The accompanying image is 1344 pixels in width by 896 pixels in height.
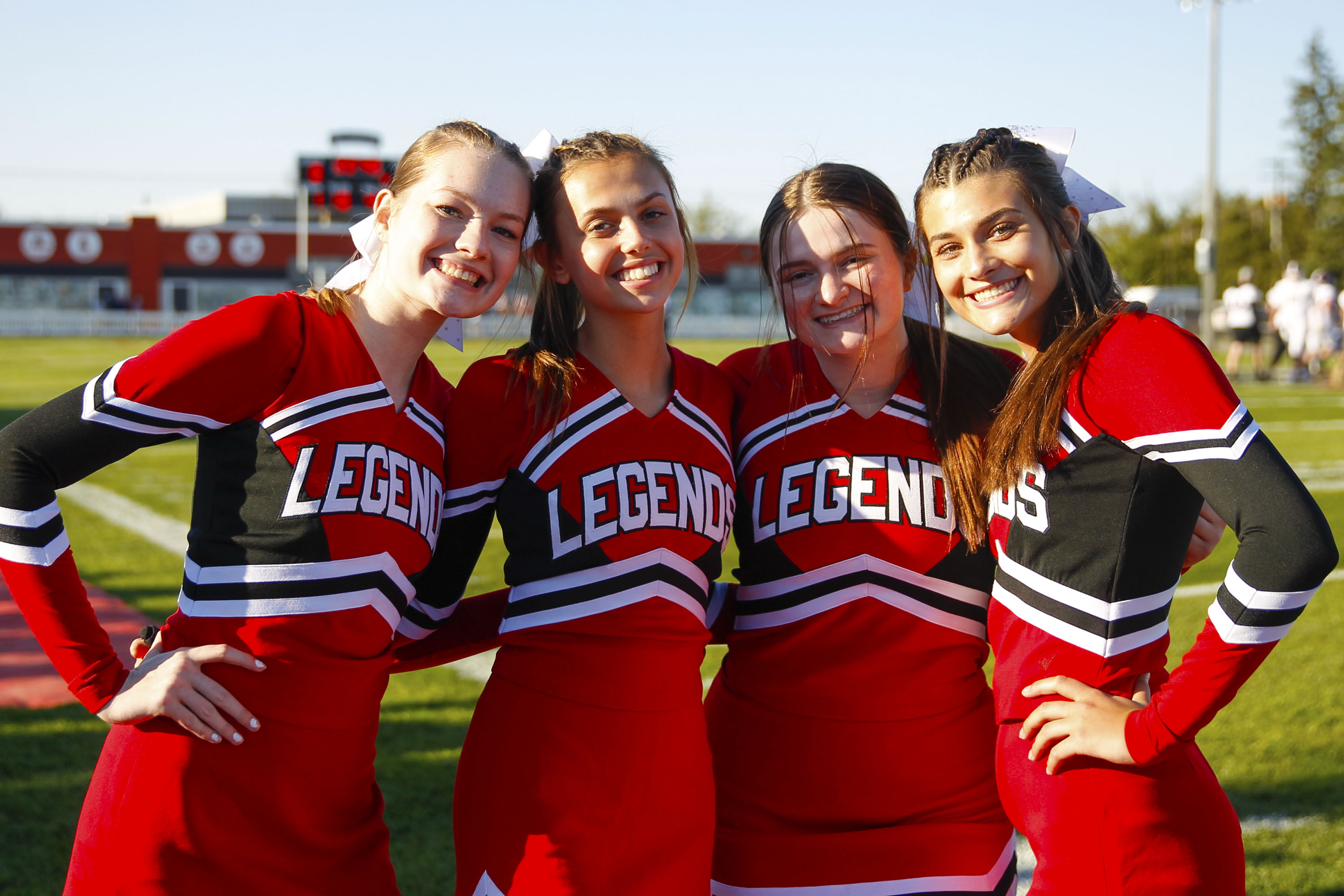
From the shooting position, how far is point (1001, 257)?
1.97 m

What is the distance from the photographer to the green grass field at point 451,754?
3102 millimetres

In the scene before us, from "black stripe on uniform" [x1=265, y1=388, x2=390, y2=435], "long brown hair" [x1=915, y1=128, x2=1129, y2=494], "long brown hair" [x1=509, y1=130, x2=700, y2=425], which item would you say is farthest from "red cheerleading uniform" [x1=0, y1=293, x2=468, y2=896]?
"long brown hair" [x1=915, y1=128, x2=1129, y2=494]

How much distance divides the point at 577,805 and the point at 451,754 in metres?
2.20

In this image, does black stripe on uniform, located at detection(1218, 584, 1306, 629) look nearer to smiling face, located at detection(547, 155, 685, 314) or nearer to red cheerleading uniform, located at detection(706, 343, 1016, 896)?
red cheerleading uniform, located at detection(706, 343, 1016, 896)

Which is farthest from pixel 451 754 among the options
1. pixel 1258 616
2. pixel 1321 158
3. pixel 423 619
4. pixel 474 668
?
pixel 1321 158

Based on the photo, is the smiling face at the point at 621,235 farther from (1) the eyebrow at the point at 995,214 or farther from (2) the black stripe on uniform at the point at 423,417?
(1) the eyebrow at the point at 995,214

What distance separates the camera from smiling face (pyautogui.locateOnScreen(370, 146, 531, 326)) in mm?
1983

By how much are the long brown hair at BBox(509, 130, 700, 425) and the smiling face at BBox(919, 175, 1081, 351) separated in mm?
530

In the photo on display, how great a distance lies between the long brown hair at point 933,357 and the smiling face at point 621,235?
0.88 ft

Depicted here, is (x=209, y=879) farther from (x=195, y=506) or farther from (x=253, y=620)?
(x=195, y=506)

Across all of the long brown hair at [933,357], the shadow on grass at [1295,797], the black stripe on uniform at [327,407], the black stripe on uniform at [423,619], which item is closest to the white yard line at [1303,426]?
the shadow on grass at [1295,797]

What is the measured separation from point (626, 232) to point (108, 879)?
1.34 meters

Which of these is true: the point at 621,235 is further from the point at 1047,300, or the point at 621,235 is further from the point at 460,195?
the point at 1047,300

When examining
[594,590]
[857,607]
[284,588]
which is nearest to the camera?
[284,588]
